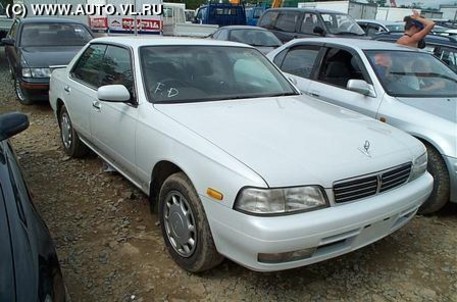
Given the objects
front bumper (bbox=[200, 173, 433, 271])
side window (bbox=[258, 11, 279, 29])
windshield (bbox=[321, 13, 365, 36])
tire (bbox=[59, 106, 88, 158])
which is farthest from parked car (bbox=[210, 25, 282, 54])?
front bumper (bbox=[200, 173, 433, 271])

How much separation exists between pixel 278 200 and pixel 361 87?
2.46 m

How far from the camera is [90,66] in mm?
4250

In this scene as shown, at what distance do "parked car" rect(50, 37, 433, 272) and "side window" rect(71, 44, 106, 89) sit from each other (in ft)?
0.40

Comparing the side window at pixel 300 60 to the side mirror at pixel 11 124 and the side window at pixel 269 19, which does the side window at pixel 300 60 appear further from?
the side window at pixel 269 19

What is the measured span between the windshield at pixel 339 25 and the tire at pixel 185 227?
9302mm

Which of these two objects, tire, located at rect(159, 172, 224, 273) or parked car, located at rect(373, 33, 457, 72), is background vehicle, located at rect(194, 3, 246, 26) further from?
tire, located at rect(159, 172, 224, 273)

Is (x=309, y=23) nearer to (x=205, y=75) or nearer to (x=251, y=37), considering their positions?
(x=251, y=37)

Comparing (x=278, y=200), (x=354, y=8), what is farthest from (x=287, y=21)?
(x=354, y=8)

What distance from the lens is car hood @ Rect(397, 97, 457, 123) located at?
12.2 feet

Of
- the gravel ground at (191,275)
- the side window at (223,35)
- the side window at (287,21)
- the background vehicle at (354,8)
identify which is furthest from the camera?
the background vehicle at (354,8)

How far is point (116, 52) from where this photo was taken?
3.76 metres

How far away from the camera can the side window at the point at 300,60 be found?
511 cm

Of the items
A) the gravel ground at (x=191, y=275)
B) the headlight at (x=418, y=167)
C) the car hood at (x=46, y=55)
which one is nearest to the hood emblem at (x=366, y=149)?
the headlight at (x=418, y=167)

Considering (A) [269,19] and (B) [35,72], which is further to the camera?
(A) [269,19]
